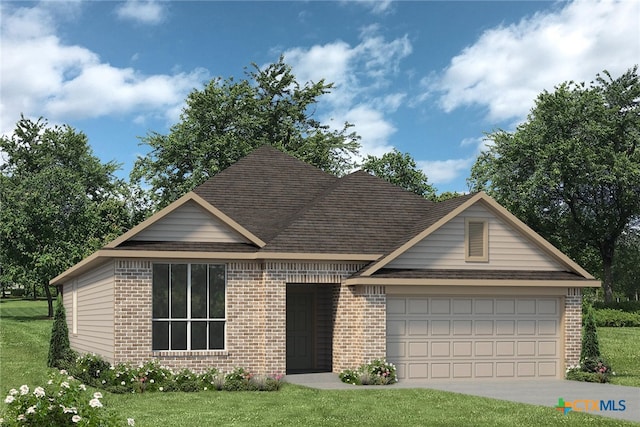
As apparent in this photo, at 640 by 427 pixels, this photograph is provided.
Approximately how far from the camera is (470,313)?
24562mm

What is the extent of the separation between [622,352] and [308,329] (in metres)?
14.3

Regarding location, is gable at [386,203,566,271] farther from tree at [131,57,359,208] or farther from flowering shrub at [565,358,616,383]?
tree at [131,57,359,208]

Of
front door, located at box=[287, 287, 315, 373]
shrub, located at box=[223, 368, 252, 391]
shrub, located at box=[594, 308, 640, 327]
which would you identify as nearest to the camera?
shrub, located at box=[223, 368, 252, 391]

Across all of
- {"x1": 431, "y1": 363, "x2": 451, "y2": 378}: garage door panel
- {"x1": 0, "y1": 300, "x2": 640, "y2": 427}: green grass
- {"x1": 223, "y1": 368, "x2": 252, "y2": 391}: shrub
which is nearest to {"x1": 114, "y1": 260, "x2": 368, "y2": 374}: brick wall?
{"x1": 223, "y1": 368, "x2": 252, "y2": 391}: shrub

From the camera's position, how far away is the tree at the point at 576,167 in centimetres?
5403

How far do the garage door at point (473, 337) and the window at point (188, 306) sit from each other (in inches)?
184

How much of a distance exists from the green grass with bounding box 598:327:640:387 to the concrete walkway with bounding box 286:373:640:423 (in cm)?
207

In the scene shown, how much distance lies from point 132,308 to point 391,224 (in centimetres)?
825

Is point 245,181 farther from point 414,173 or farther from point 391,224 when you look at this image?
point 414,173

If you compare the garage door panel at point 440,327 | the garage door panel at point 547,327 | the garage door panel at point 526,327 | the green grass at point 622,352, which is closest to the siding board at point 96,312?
the garage door panel at point 440,327

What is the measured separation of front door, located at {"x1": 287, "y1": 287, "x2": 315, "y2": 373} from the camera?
88.4 ft

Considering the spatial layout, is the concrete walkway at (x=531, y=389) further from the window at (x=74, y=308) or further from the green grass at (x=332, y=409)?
the window at (x=74, y=308)

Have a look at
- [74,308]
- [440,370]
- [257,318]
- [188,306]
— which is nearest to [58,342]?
[74,308]

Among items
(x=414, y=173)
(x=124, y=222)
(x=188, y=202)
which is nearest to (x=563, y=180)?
(x=414, y=173)
